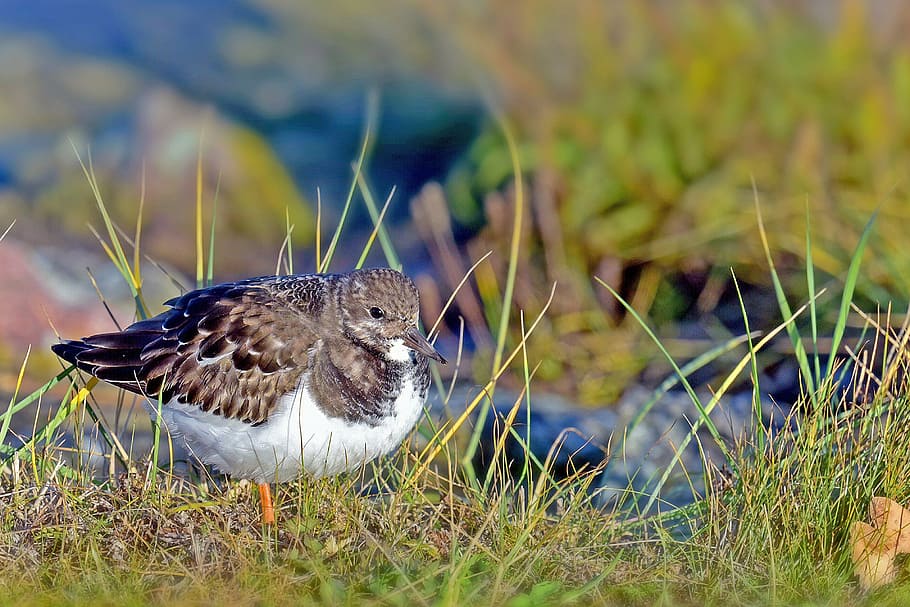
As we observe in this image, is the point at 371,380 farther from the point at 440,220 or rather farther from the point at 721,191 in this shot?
the point at 721,191

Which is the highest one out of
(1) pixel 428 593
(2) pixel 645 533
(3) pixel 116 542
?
(3) pixel 116 542

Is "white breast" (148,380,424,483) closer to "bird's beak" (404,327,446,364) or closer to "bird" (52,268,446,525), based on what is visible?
"bird" (52,268,446,525)

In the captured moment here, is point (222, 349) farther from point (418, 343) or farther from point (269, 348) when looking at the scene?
point (418, 343)

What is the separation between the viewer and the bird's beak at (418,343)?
179 inches

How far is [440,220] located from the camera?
7.54m

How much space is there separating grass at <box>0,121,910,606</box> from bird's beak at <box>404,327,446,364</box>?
0.36m

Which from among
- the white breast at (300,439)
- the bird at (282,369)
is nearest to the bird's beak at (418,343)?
the bird at (282,369)

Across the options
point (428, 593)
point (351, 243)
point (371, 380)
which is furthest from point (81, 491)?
point (351, 243)

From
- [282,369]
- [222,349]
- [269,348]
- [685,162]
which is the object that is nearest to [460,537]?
[282,369]

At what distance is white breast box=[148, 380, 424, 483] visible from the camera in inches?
171

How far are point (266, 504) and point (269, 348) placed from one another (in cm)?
62

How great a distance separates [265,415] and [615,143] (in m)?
4.09

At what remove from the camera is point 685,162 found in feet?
25.2

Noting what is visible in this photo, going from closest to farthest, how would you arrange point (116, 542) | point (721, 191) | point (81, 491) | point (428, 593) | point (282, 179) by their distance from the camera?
point (428, 593), point (116, 542), point (81, 491), point (721, 191), point (282, 179)
